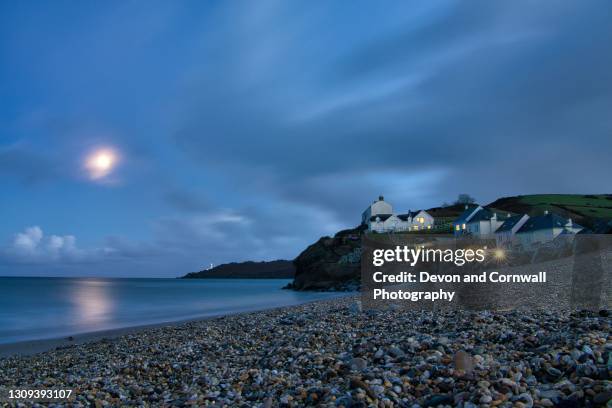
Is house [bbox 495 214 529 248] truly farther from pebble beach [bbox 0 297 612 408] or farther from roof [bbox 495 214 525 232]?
pebble beach [bbox 0 297 612 408]

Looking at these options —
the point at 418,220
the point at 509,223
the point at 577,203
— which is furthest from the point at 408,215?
the point at 577,203

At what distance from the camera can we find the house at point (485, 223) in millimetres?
80375

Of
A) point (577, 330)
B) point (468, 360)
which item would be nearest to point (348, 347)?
point (468, 360)

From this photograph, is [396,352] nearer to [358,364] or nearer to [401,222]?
[358,364]

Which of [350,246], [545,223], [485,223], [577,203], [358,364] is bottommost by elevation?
[358,364]

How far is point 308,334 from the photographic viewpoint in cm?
1382

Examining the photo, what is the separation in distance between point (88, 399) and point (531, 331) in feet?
30.4

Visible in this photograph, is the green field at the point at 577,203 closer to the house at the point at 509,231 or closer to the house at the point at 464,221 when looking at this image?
the house at the point at 464,221

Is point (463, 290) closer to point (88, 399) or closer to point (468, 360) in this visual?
point (468, 360)

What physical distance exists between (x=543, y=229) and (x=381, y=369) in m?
67.9

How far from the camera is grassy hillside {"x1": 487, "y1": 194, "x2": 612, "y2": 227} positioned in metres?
105

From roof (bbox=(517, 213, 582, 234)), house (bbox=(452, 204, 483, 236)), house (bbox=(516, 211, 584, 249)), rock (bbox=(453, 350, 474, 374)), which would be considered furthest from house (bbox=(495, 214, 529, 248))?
rock (bbox=(453, 350, 474, 374))

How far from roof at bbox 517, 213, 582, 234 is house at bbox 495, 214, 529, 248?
183 centimetres

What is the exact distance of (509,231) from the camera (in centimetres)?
7625
